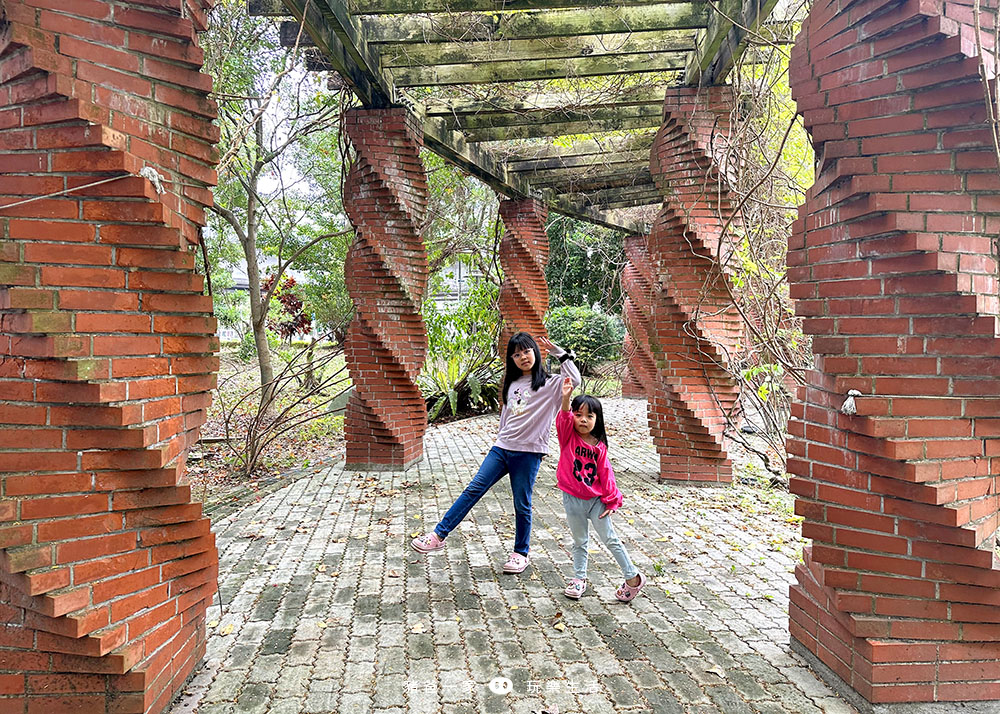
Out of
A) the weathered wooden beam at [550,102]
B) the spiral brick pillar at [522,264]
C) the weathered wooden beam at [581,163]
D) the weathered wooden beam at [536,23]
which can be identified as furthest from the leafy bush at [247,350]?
the weathered wooden beam at [536,23]

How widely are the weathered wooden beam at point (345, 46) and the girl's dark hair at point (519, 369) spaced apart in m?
2.83

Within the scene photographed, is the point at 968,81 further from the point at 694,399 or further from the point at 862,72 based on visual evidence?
the point at 694,399

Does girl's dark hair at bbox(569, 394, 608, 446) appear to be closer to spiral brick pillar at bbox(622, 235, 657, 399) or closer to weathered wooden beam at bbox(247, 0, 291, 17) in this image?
weathered wooden beam at bbox(247, 0, 291, 17)

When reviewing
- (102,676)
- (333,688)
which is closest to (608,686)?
(333,688)

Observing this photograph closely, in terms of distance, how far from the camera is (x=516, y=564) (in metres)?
4.27

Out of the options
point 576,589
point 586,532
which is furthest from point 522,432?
point 576,589

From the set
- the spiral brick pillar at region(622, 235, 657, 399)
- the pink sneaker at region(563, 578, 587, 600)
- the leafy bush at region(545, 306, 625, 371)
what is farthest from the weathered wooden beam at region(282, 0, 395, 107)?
the leafy bush at region(545, 306, 625, 371)

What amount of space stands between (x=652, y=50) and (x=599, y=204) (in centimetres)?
660

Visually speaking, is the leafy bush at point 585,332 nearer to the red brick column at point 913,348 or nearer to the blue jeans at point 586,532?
the blue jeans at point 586,532

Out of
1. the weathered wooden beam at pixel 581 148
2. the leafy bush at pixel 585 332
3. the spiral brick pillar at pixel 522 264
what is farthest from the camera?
the leafy bush at pixel 585 332

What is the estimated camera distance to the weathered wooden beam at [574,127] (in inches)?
289

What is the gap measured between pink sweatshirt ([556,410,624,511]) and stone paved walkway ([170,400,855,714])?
679 mm

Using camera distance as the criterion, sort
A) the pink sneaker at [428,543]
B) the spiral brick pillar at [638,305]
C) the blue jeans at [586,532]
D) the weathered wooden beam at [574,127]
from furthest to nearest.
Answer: the spiral brick pillar at [638,305]
the weathered wooden beam at [574,127]
the pink sneaker at [428,543]
the blue jeans at [586,532]

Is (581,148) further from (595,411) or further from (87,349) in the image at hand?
(87,349)
